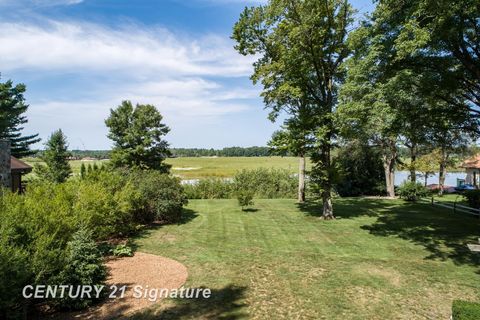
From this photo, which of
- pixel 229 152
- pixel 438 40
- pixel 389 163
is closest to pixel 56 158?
pixel 389 163

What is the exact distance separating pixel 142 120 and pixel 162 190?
1466cm

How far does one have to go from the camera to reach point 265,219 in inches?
680

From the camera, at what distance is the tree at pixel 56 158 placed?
3431 centimetres

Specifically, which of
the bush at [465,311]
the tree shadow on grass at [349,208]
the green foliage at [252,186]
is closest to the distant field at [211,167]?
the green foliage at [252,186]

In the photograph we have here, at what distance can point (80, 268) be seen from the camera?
7.40 metres

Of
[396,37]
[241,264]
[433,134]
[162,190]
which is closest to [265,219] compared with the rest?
[162,190]

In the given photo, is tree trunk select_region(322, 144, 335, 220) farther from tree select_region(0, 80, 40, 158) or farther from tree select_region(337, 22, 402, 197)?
tree select_region(0, 80, 40, 158)

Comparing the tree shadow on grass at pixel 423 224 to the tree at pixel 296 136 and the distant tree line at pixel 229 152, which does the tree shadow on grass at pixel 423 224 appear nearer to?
the tree at pixel 296 136

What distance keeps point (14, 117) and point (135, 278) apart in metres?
38.9

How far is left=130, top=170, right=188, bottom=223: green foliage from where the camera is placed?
15.5m

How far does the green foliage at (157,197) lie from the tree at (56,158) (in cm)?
2246

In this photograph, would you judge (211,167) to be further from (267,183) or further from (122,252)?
(122,252)

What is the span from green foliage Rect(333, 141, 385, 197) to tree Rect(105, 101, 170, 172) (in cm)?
1693

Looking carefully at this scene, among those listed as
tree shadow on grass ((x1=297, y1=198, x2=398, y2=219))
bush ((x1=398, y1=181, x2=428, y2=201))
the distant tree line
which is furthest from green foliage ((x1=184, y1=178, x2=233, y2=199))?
the distant tree line
